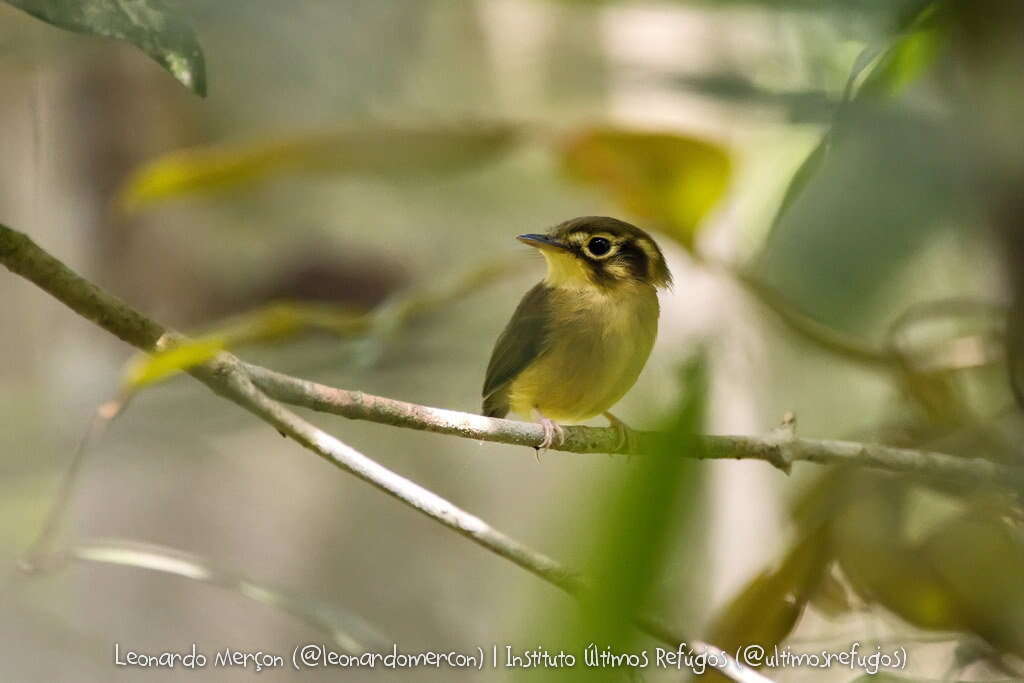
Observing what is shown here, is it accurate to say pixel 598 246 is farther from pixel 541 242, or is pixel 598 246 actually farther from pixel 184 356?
pixel 184 356

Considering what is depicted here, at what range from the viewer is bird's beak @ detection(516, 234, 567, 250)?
2.29 meters

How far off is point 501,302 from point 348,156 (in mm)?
2547

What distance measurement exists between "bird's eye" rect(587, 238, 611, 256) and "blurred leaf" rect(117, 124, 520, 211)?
0.30 m

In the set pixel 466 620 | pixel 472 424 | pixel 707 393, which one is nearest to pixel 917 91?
pixel 472 424

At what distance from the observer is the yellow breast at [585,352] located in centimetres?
219

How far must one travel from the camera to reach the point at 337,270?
4.64 meters

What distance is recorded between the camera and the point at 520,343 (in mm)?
2451

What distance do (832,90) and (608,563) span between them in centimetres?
96

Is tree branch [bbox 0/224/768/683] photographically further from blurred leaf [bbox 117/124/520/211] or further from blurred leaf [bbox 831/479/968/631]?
blurred leaf [bbox 117/124/520/211]

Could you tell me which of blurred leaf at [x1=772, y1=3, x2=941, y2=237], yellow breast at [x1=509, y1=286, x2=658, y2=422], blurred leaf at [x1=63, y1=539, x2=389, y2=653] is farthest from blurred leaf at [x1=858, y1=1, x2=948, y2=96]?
blurred leaf at [x1=63, y1=539, x2=389, y2=653]

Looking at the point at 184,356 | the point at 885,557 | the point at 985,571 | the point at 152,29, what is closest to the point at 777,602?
the point at 885,557

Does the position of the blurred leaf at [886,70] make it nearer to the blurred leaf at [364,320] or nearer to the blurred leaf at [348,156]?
the blurred leaf at [364,320]

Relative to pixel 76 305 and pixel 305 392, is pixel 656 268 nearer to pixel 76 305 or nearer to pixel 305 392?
pixel 305 392

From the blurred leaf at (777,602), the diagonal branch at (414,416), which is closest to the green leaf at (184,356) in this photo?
the diagonal branch at (414,416)
